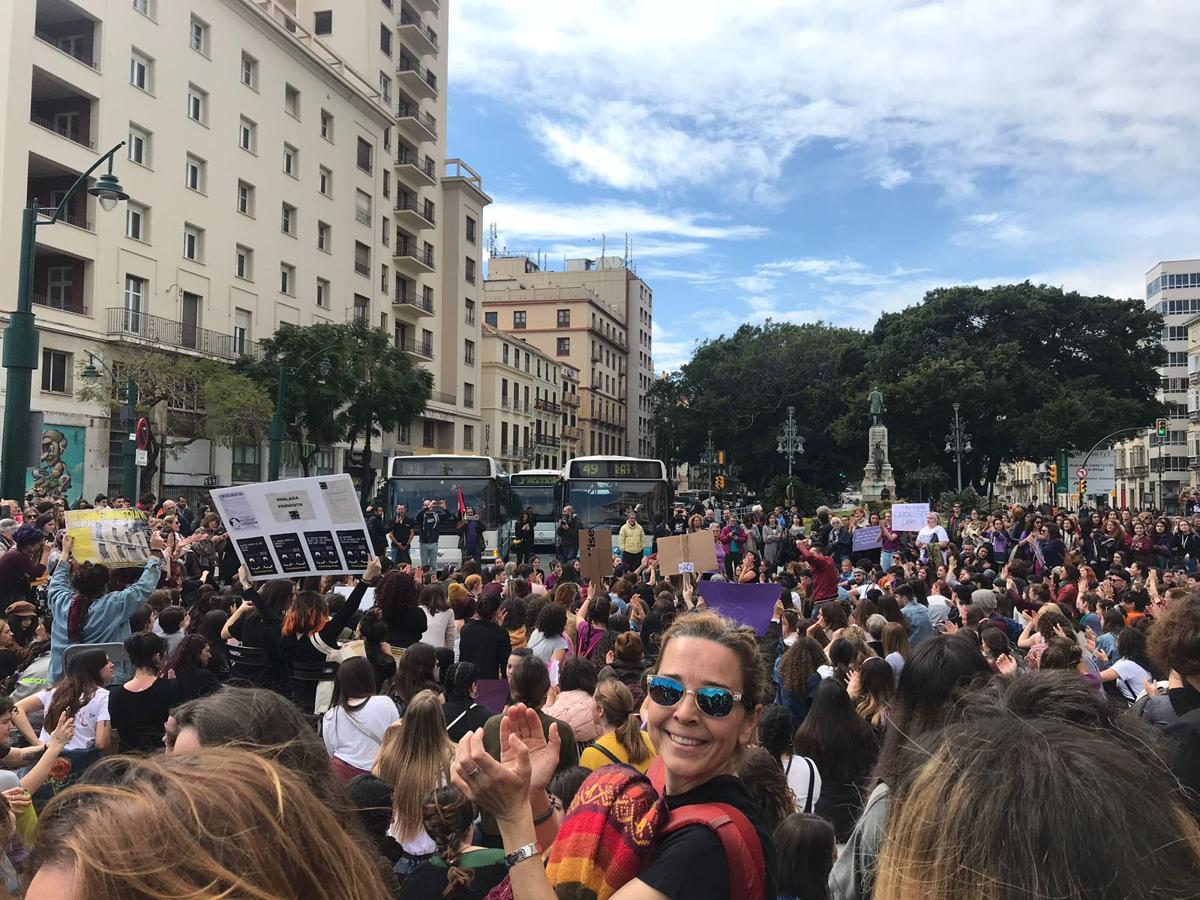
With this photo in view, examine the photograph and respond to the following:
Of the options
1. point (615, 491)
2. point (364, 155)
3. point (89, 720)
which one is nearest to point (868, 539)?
point (615, 491)

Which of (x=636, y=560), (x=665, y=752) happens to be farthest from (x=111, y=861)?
(x=636, y=560)

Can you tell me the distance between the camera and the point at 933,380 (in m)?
54.2

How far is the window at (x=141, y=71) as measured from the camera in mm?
34634

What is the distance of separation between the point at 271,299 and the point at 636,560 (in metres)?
29.5

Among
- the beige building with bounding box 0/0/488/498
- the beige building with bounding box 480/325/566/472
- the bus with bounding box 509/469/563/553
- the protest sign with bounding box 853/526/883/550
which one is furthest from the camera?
the beige building with bounding box 480/325/566/472

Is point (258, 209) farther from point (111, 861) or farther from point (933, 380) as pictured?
point (111, 861)

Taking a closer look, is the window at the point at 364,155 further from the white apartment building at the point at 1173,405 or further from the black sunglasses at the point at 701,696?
the white apartment building at the point at 1173,405

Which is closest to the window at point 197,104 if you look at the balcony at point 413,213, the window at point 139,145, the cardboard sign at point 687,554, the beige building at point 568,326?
the window at point 139,145

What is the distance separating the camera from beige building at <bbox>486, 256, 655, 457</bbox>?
97625 mm

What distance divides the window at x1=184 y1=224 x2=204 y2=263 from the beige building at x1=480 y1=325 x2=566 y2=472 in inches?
1237

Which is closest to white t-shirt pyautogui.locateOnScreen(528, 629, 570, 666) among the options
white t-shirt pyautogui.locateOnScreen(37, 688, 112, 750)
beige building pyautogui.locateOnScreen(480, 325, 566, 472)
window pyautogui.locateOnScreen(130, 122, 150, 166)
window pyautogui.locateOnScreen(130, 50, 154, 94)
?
white t-shirt pyautogui.locateOnScreen(37, 688, 112, 750)

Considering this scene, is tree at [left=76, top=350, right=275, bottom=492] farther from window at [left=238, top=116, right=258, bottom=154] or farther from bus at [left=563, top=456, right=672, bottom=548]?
bus at [left=563, top=456, right=672, bottom=548]

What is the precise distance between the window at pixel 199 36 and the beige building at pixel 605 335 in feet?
192

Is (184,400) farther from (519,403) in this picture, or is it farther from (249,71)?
(519,403)
